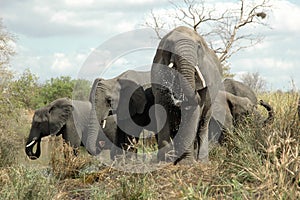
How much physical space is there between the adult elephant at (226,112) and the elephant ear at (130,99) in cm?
144

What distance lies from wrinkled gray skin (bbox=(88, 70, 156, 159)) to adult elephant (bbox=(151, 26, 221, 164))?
3293 millimetres

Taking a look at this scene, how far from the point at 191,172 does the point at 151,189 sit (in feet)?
3.24

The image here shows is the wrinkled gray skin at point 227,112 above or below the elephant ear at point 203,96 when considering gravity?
below

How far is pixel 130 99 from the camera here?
12.6 meters

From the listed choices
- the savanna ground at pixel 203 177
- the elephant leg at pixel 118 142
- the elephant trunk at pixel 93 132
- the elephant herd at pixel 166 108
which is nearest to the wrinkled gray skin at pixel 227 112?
the elephant herd at pixel 166 108

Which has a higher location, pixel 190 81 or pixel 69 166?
pixel 190 81

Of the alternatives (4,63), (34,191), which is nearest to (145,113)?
(34,191)

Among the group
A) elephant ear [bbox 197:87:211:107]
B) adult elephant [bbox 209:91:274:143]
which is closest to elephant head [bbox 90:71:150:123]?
adult elephant [bbox 209:91:274:143]

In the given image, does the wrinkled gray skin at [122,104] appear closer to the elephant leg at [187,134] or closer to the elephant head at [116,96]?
the elephant head at [116,96]

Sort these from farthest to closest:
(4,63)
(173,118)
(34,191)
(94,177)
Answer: (4,63) < (173,118) < (94,177) < (34,191)

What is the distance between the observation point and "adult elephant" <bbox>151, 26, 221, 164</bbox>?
8.05 m

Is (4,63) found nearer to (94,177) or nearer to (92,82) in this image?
(92,82)

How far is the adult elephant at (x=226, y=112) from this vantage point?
10914 millimetres

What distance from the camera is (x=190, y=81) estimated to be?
796 cm
